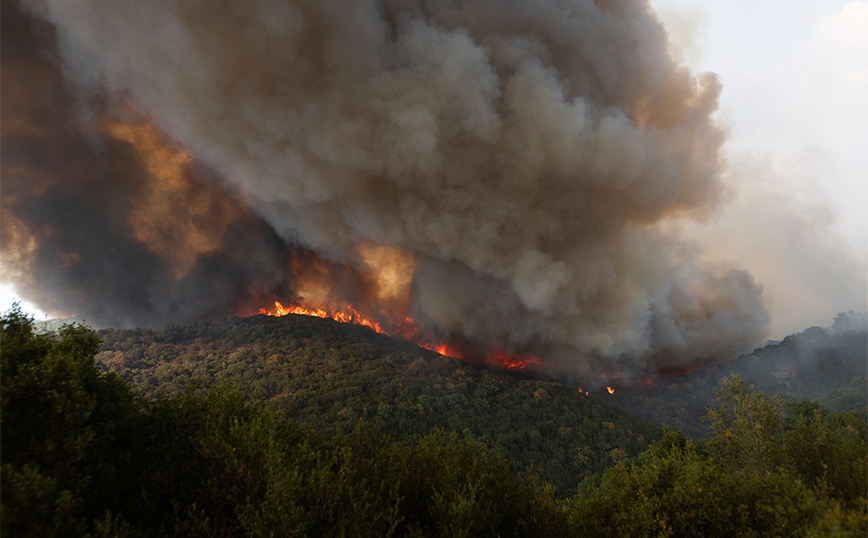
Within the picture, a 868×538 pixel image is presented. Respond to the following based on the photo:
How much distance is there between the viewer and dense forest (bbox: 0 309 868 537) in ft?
41.6

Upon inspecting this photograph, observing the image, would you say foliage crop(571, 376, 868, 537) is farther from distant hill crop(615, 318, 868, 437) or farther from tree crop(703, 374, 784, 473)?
distant hill crop(615, 318, 868, 437)

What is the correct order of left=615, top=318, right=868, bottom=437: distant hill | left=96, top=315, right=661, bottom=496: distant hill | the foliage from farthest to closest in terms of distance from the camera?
left=615, top=318, right=868, bottom=437: distant hill → left=96, top=315, right=661, bottom=496: distant hill → the foliage

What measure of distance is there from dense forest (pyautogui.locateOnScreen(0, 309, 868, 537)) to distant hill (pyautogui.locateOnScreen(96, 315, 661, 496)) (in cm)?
4606

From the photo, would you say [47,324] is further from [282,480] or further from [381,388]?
[282,480]

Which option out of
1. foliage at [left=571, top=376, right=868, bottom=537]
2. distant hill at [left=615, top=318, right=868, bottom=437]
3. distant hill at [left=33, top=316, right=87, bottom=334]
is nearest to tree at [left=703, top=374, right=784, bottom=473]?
foliage at [left=571, top=376, right=868, bottom=537]

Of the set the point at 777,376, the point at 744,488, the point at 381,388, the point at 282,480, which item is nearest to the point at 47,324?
the point at 381,388

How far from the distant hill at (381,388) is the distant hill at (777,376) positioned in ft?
95.1

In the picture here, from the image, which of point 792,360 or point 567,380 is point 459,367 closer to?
point 567,380

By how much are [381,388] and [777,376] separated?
4907 inches

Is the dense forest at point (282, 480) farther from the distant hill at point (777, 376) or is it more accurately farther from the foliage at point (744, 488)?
the distant hill at point (777, 376)

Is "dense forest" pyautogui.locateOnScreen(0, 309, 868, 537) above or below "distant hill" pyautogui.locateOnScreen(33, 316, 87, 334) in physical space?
below

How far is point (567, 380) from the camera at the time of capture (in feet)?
416

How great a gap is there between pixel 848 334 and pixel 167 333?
219 m

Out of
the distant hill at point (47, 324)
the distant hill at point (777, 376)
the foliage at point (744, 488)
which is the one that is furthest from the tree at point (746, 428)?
the distant hill at point (777, 376)
